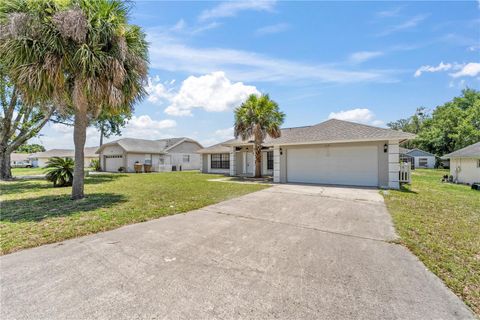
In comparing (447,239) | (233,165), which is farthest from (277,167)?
(447,239)

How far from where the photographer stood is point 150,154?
2852 centimetres

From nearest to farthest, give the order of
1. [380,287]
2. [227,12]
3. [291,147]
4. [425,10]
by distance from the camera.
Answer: [380,287]
[425,10]
[227,12]
[291,147]

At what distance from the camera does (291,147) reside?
47.9 feet

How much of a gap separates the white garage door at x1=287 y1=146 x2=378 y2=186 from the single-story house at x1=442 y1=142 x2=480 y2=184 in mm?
8685

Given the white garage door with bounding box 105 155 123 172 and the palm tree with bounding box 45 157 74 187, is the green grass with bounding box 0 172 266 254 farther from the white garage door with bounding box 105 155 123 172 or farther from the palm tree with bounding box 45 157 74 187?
the white garage door with bounding box 105 155 123 172

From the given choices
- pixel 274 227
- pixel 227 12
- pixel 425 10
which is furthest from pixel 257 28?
pixel 274 227

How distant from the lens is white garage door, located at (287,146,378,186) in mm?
12250

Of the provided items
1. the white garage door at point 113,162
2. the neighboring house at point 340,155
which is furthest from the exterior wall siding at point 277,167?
the white garage door at point 113,162

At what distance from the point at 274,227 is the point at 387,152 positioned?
9.80 metres

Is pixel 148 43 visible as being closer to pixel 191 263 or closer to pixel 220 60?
pixel 220 60

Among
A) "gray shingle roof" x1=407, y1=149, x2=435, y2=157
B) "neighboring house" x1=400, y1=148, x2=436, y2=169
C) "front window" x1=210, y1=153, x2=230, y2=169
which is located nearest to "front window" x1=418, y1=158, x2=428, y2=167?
"neighboring house" x1=400, y1=148, x2=436, y2=169

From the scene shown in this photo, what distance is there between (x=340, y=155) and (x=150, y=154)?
2378cm

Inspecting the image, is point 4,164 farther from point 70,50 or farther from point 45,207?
point 70,50

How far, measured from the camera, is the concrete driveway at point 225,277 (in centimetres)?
234
